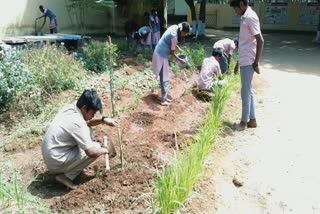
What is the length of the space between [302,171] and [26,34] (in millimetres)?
10715

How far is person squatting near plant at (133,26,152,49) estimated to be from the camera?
11068 mm

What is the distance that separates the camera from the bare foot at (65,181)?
394 cm

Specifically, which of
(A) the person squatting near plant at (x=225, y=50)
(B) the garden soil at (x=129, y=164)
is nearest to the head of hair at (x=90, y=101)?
(B) the garden soil at (x=129, y=164)

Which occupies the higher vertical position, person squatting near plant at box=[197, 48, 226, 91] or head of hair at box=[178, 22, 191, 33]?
head of hair at box=[178, 22, 191, 33]

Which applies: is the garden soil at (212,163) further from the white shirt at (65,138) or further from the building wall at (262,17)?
the building wall at (262,17)

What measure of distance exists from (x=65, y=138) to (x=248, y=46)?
2875mm

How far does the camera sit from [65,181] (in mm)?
3963

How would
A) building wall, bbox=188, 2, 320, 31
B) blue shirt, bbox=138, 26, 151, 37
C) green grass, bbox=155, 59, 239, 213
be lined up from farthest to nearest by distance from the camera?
building wall, bbox=188, 2, 320, 31
blue shirt, bbox=138, 26, 151, 37
green grass, bbox=155, 59, 239, 213

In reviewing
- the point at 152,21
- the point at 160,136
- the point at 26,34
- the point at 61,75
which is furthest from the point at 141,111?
the point at 26,34

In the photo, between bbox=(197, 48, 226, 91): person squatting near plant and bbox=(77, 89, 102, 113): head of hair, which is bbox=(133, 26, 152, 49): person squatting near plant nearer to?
bbox=(197, 48, 226, 91): person squatting near plant

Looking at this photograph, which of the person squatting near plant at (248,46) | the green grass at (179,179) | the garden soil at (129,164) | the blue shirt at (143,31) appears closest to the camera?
the green grass at (179,179)

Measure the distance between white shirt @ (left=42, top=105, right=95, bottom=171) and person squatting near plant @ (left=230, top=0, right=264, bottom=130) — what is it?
8.43 ft

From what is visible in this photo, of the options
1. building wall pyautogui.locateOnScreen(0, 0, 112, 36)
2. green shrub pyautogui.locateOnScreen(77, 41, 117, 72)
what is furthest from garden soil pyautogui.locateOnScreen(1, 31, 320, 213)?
building wall pyautogui.locateOnScreen(0, 0, 112, 36)

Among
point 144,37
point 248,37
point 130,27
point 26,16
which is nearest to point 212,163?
point 248,37
